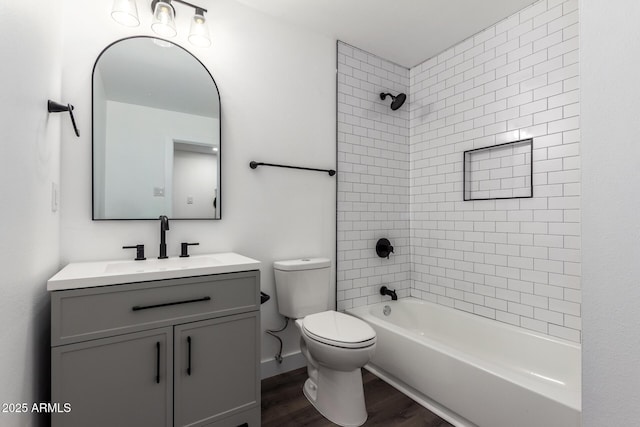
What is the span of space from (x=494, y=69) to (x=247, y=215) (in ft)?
6.87

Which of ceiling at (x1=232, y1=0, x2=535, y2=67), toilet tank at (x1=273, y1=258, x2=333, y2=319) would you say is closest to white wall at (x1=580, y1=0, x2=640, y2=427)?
toilet tank at (x1=273, y1=258, x2=333, y2=319)

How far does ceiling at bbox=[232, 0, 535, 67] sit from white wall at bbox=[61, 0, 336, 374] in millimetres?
119

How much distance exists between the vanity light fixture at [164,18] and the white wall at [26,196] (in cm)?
28

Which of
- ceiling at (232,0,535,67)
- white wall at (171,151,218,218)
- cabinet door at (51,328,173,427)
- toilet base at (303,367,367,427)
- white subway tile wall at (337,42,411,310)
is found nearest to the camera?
cabinet door at (51,328,173,427)

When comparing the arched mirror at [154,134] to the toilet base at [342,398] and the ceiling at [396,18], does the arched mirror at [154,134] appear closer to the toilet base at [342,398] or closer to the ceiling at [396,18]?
the ceiling at [396,18]

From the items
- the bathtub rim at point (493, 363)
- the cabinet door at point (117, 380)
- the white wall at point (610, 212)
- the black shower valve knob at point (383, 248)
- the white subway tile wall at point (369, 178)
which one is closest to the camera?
the white wall at point (610, 212)

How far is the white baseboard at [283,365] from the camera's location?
2139 millimetres

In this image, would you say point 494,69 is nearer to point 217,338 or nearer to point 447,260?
point 447,260

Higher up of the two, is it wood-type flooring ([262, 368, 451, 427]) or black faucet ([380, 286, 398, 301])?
black faucet ([380, 286, 398, 301])

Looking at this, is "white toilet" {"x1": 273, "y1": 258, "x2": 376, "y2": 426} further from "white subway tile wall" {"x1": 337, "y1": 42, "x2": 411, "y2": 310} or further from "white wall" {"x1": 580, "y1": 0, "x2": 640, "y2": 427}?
"white wall" {"x1": 580, "y1": 0, "x2": 640, "y2": 427}

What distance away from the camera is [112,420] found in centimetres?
123

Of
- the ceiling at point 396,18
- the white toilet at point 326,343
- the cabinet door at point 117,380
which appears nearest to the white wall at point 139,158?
the cabinet door at point 117,380

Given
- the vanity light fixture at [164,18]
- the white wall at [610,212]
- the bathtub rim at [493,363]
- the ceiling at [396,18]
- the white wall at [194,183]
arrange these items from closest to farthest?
the white wall at [610,212], the bathtub rim at [493,363], the vanity light fixture at [164,18], the white wall at [194,183], the ceiling at [396,18]

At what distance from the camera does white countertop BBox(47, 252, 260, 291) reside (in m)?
1.18
